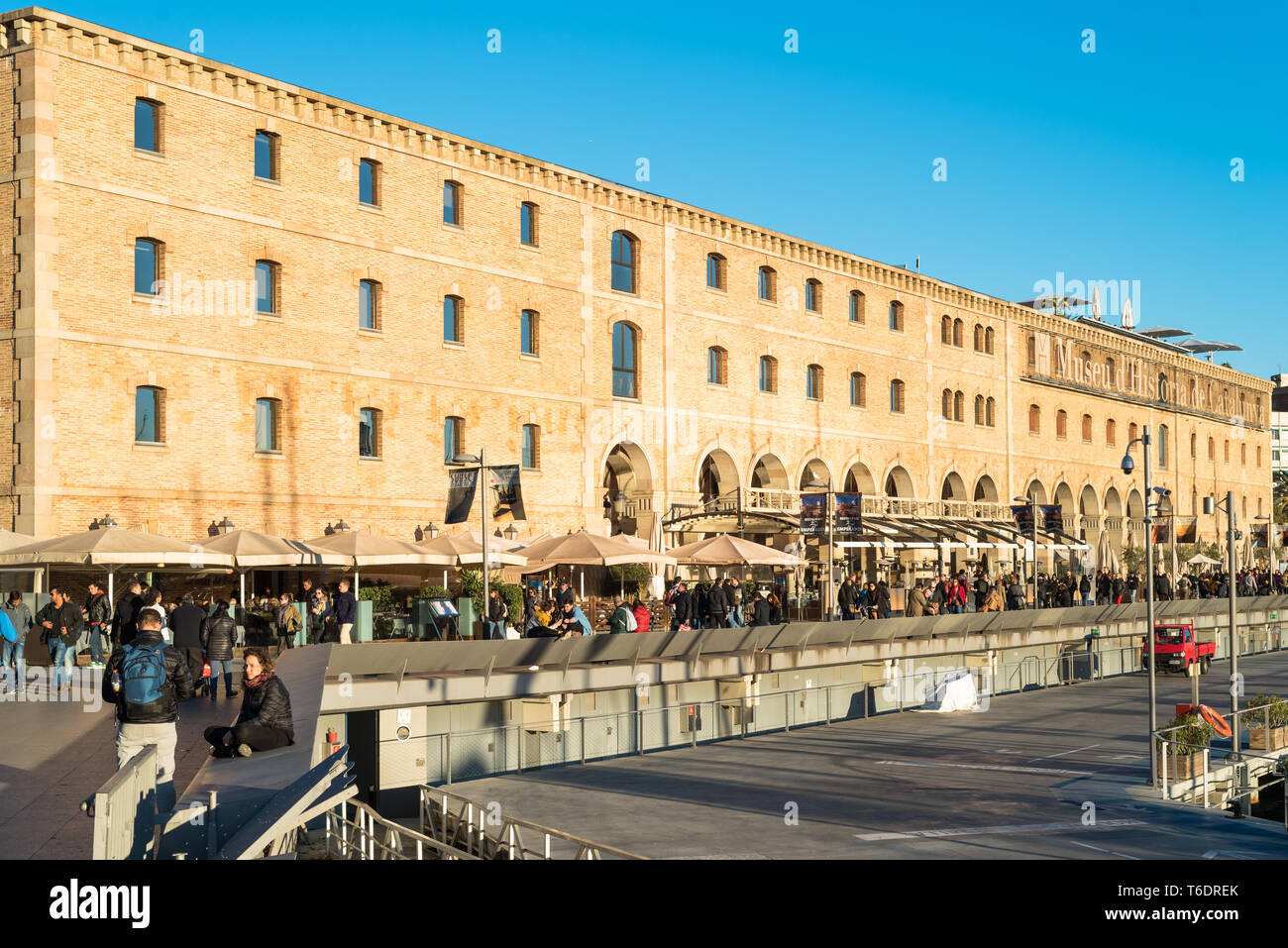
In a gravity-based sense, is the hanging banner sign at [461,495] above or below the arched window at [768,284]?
below

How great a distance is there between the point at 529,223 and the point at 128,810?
114 ft

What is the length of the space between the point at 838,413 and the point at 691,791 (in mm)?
32910

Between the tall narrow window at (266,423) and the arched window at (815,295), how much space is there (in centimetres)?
2441

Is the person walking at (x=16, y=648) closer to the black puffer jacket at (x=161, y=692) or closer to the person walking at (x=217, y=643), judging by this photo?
the person walking at (x=217, y=643)

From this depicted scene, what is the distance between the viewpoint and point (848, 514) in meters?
37.2

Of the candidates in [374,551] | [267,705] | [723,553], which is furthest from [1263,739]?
[267,705]

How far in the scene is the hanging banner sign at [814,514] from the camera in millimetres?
37562

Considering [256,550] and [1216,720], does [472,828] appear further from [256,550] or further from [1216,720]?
[1216,720]

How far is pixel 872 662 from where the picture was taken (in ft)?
114

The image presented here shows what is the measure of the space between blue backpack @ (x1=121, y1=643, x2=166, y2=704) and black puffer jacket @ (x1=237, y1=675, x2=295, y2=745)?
868 mm

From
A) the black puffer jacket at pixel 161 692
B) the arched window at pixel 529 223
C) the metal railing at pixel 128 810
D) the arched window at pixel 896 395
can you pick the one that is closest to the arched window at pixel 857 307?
the arched window at pixel 896 395

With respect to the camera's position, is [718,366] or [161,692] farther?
[718,366]

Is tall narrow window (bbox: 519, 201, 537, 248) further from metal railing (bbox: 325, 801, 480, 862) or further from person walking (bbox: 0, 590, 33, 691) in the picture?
metal railing (bbox: 325, 801, 480, 862)
